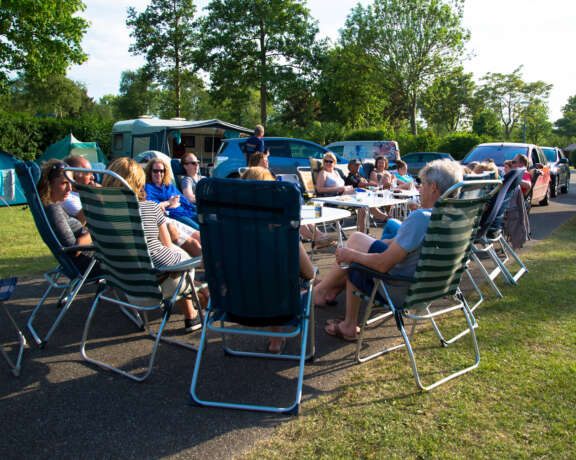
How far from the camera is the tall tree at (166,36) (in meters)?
32.0

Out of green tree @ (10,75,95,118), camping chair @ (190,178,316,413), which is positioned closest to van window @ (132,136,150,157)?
camping chair @ (190,178,316,413)

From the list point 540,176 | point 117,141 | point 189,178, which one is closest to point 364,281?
point 189,178

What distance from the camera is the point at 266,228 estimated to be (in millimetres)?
2373

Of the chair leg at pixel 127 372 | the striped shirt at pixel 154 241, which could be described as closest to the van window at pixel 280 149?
the striped shirt at pixel 154 241

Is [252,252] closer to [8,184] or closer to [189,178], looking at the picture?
[189,178]

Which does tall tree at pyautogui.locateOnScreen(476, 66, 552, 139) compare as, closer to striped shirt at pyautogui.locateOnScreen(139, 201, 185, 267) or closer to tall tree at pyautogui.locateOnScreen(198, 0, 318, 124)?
tall tree at pyautogui.locateOnScreen(198, 0, 318, 124)

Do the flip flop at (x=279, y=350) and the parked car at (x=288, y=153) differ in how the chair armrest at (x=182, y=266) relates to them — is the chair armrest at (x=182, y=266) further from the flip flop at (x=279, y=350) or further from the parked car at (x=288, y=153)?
the parked car at (x=288, y=153)

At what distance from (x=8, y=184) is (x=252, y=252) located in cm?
1185

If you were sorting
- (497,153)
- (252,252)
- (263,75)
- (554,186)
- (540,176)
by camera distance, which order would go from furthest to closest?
(263,75), (554,186), (540,176), (497,153), (252,252)

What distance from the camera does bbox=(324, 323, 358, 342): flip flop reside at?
340 centimetres

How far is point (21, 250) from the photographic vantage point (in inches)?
252

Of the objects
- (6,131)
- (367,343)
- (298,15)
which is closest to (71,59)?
(6,131)

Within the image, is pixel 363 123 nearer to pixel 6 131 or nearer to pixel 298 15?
pixel 298 15

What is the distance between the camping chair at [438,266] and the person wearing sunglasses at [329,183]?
4.18 metres
